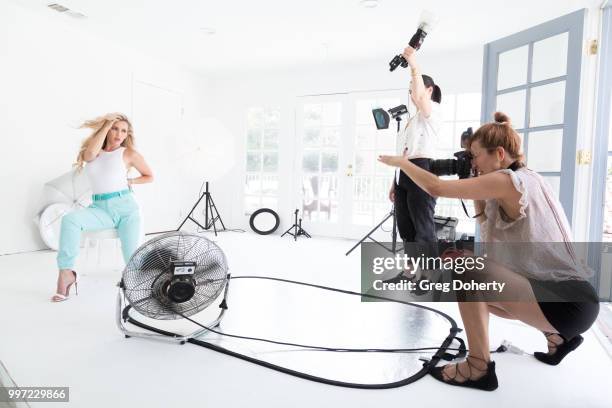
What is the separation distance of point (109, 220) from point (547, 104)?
2965 millimetres

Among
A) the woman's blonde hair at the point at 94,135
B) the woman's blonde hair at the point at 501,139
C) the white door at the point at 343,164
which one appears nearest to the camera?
the woman's blonde hair at the point at 501,139

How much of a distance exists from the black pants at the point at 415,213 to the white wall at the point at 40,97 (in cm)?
331

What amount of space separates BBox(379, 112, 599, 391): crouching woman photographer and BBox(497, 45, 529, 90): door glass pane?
66.1 inches

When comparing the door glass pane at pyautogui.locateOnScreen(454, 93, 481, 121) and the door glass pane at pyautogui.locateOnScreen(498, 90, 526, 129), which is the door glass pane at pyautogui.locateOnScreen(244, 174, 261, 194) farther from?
the door glass pane at pyautogui.locateOnScreen(498, 90, 526, 129)

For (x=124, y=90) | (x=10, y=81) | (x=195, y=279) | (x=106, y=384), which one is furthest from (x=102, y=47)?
(x=106, y=384)

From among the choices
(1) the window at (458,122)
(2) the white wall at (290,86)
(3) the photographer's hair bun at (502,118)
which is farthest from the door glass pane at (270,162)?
(3) the photographer's hair bun at (502,118)

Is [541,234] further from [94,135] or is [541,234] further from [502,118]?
[94,135]

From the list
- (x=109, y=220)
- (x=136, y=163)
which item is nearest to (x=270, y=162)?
(x=136, y=163)

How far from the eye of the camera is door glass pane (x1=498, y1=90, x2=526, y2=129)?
2734 millimetres

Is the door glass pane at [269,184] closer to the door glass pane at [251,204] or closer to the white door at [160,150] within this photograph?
the door glass pane at [251,204]

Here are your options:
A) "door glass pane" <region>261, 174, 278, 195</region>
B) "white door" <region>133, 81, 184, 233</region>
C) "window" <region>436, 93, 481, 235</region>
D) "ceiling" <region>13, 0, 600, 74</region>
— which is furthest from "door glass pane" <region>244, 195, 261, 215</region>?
"window" <region>436, 93, 481, 235</region>

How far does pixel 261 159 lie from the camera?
211 inches

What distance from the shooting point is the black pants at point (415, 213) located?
2.19m

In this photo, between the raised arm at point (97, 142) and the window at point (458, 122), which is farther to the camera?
the window at point (458, 122)
